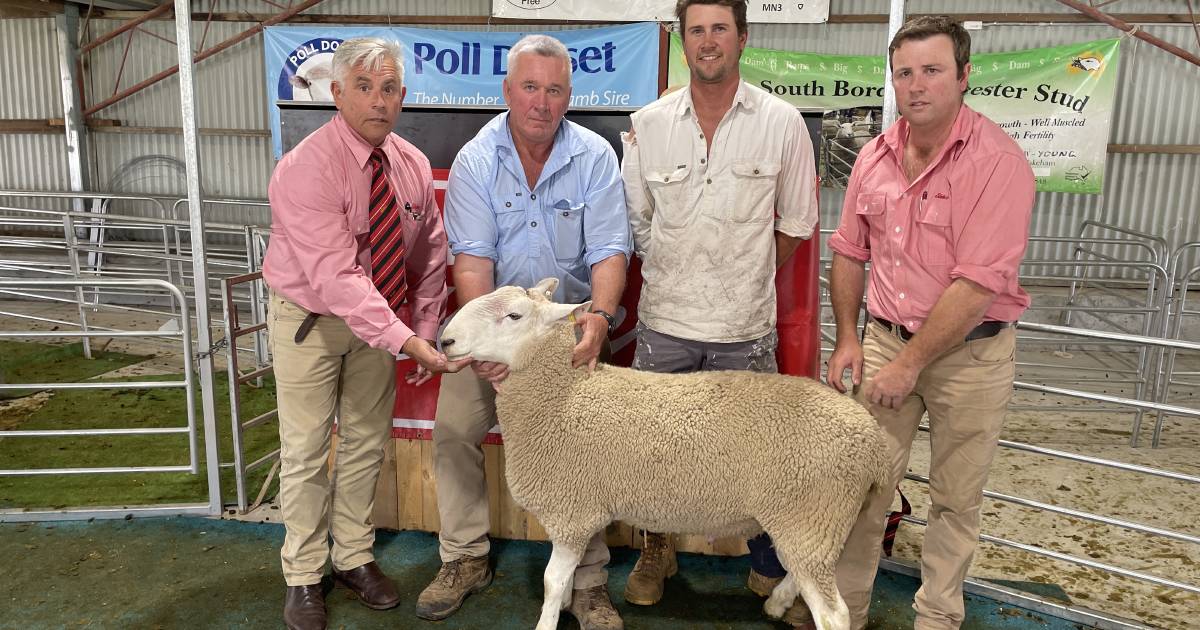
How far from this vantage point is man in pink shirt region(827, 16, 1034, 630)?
237 cm

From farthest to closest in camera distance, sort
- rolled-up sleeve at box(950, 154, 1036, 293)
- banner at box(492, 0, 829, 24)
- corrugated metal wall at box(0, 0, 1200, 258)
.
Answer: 1. corrugated metal wall at box(0, 0, 1200, 258)
2. banner at box(492, 0, 829, 24)
3. rolled-up sleeve at box(950, 154, 1036, 293)

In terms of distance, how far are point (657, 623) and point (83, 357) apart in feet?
22.4

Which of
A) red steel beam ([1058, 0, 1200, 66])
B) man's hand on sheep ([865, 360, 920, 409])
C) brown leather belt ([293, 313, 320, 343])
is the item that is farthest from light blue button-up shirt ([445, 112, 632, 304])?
red steel beam ([1058, 0, 1200, 66])

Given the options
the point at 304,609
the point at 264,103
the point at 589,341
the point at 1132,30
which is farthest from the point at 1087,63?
the point at 264,103

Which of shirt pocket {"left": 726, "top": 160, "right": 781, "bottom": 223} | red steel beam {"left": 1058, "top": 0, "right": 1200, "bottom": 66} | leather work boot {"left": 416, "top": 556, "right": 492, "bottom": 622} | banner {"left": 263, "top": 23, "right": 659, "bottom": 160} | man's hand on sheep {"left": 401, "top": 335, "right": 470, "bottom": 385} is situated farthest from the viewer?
red steel beam {"left": 1058, "top": 0, "right": 1200, "bottom": 66}

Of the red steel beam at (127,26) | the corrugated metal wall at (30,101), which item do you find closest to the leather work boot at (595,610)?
the red steel beam at (127,26)

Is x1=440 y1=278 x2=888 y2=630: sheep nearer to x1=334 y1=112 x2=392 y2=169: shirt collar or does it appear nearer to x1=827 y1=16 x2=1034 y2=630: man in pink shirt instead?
x1=827 y1=16 x2=1034 y2=630: man in pink shirt

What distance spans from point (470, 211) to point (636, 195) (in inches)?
24.8

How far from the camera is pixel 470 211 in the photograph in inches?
114

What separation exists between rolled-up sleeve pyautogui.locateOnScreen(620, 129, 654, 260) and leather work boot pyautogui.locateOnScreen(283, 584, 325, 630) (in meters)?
1.86

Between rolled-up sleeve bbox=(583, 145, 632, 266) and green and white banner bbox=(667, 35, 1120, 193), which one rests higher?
green and white banner bbox=(667, 35, 1120, 193)

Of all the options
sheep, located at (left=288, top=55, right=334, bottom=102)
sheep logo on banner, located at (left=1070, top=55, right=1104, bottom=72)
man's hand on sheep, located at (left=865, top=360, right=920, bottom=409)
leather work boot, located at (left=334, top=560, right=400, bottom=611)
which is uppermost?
sheep logo on banner, located at (left=1070, top=55, right=1104, bottom=72)

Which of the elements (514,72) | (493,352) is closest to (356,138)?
(514,72)

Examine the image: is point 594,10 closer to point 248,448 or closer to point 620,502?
point 248,448
